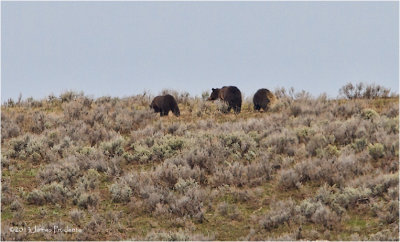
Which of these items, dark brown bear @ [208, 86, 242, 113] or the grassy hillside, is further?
dark brown bear @ [208, 86, 242, 113]

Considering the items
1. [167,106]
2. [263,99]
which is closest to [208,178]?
[167,106]

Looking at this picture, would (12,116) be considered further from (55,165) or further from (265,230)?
(265,230)

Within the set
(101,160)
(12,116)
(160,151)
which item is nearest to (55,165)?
(101,160)

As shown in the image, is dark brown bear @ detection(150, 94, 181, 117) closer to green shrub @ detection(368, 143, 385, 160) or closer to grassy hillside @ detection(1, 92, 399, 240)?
grassy hillside @ detection(1, 92, 399, 240)

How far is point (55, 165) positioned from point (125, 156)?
6.36 ft

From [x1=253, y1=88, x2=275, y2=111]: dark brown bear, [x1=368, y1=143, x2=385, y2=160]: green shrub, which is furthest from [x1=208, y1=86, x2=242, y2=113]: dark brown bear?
[x1=368, y1=143, x2=385, y2=160]: green shrub

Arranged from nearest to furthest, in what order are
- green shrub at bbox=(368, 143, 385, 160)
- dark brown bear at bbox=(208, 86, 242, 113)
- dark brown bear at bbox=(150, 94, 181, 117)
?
green shrub at bbox=(368, 143, 385, 160) < dark brown bear at bbox=(150, 94, 181, 117) < dark brown bear at bbox=(208, 86, 242, 113)

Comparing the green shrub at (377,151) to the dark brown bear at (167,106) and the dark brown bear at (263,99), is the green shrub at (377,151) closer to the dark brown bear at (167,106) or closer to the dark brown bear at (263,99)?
→ the dark brown bear at (263,99)

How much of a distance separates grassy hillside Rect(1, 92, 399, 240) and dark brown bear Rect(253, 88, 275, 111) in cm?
216

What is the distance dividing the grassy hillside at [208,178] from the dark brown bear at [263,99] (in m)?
2.16

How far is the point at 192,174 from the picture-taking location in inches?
484

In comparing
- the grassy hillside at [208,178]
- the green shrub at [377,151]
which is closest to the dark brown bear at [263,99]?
the grassy hillside at [208,178]

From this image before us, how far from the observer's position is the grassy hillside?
9.98 meters

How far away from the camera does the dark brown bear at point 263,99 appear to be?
2033 cm
